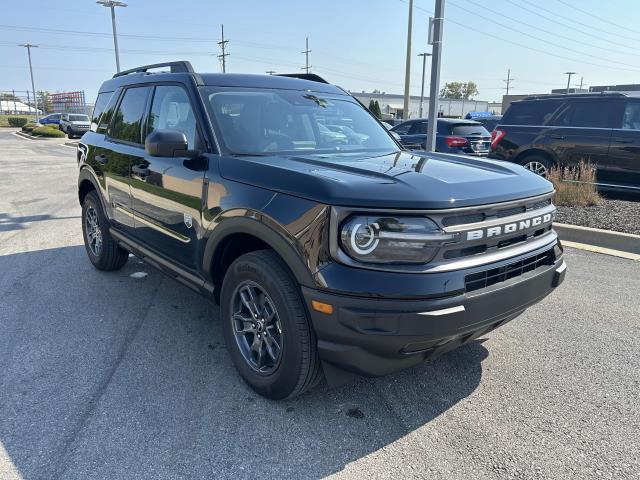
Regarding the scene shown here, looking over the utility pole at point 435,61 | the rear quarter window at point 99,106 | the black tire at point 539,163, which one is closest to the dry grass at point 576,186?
the black tire at point 539,163

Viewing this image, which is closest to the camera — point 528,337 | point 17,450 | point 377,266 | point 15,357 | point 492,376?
point 377,266

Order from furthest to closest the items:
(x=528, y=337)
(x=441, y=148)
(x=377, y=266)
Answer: (x=441, y=148), (x=528, y=337), (x=377, y=266)

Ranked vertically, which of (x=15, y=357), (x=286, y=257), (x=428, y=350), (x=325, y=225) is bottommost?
(x=15, y=357)

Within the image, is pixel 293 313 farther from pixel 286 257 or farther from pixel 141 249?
pixel 141 249

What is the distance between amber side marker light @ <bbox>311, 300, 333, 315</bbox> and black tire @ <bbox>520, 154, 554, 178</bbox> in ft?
25.7

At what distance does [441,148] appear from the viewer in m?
11.5

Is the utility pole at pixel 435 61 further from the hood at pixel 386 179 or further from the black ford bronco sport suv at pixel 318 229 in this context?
the hood at pixel 386 179

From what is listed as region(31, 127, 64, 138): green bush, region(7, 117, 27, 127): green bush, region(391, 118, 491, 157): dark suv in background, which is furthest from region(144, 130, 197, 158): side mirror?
region(7, 117, 27, 127): green bush

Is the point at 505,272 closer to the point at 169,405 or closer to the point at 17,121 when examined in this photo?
the point at 169,405

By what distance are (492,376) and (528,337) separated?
0.73m

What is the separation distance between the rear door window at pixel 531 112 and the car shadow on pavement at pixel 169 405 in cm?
699

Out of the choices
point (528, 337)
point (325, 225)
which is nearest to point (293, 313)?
point (325, 225)

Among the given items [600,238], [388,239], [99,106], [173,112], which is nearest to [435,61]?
[600,238]

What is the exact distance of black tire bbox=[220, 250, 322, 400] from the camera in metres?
2.57
